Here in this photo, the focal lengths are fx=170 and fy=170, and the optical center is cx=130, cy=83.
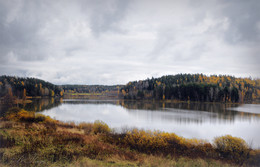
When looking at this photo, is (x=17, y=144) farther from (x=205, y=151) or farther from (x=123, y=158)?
(x=205, y=151)

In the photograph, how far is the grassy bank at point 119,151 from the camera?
8961 millimetres

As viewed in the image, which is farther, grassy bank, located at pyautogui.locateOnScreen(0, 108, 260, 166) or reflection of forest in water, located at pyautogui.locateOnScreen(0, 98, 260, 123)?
reflection of forest in water, located at pyautogui.locateOnScreen(0, 98, 260, 123)

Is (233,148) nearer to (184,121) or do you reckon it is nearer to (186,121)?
(184,121)

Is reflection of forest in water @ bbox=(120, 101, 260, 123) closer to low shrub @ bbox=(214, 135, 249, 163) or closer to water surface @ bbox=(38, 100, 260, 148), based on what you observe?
water surface @ bbox=(38, 100, 260, 148)

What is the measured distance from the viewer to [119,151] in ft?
39.7

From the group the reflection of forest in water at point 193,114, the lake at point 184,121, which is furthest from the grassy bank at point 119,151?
the reflection of forest in water at point 193,114

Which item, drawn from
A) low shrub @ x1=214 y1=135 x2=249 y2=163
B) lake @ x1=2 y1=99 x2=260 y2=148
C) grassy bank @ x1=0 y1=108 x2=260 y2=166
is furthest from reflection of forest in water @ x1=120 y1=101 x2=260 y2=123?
grassy bank @ x1=0 y1=108 x2=260 y2=166

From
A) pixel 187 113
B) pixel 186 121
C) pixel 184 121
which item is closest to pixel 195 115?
pixel 187 113

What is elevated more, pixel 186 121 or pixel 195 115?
pixel 186 121

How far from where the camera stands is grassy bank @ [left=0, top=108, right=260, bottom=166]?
29.4 ft

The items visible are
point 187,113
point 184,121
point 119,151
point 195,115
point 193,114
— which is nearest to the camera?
point 119,151

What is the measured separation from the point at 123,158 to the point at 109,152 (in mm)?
1283

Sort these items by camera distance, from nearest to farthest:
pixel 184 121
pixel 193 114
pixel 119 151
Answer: pixel 119 151
pixel 184 121
pixel 193 114

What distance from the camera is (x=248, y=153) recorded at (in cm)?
1298
